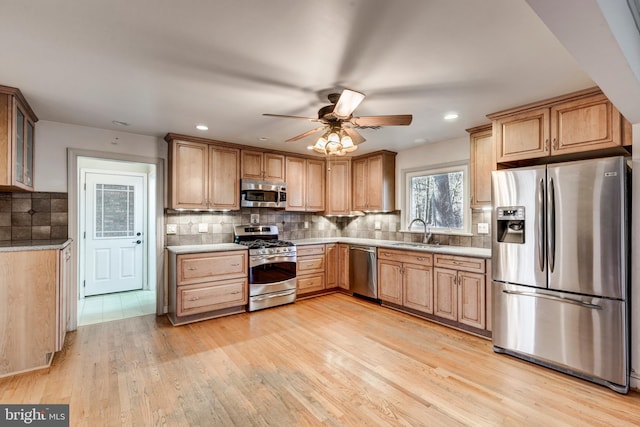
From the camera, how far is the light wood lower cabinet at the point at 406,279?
371 centimetres

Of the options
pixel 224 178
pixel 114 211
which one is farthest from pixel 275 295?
pixel 114 211

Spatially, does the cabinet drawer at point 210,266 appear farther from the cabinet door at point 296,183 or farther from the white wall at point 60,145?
the white wall at point 60,145

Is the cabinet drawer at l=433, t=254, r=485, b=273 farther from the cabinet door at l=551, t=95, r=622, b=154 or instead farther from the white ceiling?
the white ceiling

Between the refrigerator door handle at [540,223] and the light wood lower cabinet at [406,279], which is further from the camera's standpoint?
the light wood lower cabinet at [406,279]

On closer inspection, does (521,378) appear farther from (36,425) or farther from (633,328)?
(36,425)

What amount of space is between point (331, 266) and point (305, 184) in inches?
56.1

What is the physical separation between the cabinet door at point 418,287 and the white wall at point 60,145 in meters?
3.92

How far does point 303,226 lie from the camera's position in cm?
541

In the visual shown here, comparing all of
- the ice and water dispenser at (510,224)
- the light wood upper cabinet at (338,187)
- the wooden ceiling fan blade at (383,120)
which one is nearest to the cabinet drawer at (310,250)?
the light wood upper cabinet at (338,187)

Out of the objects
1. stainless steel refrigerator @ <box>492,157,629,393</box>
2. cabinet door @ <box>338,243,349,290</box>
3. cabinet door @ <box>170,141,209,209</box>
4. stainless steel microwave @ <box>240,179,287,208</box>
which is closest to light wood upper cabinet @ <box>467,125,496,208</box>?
stainless steel refrigerator @ <box>492,157,629,393</box>

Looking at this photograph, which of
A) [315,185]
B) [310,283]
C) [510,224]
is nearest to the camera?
[510,224]

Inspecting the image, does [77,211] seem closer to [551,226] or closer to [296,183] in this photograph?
[296,183]

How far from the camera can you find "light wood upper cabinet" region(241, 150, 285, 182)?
14.6ft

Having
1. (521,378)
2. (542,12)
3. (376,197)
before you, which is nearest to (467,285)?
(521,378)
